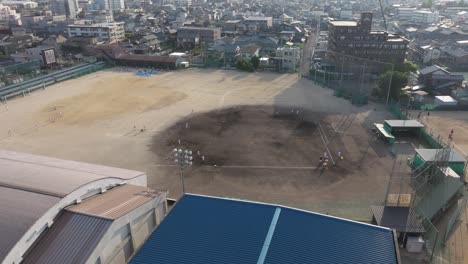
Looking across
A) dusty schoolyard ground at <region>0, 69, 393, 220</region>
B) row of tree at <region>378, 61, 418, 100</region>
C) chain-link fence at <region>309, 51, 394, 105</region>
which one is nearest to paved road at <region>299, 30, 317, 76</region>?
chain-link fence at <region>309, 51, 394, 105</region>

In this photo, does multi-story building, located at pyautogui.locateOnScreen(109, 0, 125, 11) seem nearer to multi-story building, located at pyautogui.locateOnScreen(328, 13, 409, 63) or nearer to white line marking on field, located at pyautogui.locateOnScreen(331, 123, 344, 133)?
multi-story building, located at pyautogui.locateOnScreen(328, 13, 409, 63)

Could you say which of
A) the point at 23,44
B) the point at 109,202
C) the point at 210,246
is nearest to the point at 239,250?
the point at 210,246

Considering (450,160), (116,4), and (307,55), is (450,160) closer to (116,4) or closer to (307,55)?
(307,55)

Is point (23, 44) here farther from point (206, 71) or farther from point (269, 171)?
point (269, 171)

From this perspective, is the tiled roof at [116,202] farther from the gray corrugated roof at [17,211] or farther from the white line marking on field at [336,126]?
the white line marking on field at [336,126]

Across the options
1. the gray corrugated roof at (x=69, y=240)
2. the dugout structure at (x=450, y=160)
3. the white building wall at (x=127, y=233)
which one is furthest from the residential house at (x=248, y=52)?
the gray corrugated roof at (x=69, y=240)

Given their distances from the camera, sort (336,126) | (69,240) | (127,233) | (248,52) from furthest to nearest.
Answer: (248,52) → (336,126) → (127,233) → (69,240)

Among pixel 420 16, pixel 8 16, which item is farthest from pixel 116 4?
pixel 420 16
